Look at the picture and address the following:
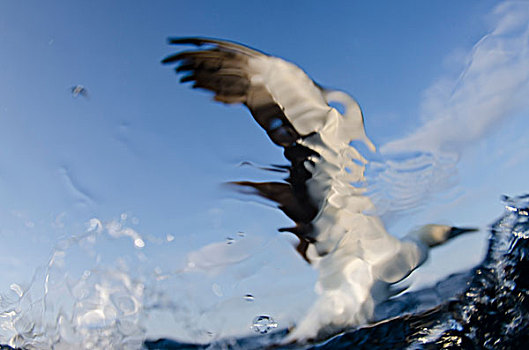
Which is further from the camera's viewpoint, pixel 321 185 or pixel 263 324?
pixel 263 324

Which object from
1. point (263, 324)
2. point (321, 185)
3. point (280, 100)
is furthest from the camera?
point (263, 324)

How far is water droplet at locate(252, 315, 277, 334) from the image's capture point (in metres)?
5.78

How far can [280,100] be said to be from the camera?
3604mm

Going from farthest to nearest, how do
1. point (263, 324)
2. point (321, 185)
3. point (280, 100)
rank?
point (263, 324)
point (321, 185)
point (280, 100)

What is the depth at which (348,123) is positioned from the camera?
397 centimetres

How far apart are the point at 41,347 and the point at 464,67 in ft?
23.6

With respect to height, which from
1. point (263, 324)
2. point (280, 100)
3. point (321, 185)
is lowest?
point (263, 324)

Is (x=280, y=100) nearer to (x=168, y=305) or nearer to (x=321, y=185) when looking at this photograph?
(x=321, y=185)

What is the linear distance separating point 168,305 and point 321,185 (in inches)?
120

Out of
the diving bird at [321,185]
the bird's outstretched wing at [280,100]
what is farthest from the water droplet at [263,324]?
the bird's outstretched wing at [280,100]

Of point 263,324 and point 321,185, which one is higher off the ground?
point 321,185

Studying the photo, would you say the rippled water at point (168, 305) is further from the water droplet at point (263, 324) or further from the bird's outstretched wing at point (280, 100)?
the bird's outstretched wing at point (280, 100)

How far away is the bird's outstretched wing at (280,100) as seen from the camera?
10.4 ft

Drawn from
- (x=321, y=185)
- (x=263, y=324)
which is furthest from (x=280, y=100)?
Result: (x=263, y=324)
